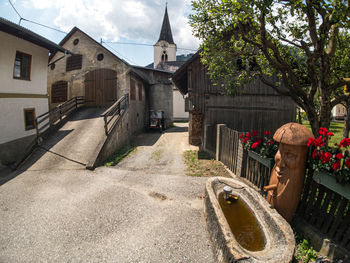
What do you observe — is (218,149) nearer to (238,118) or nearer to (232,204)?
(238,118)

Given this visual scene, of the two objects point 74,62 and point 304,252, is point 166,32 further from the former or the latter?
point 304,252

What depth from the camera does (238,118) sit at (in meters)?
10.2

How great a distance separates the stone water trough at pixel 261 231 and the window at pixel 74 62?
15106 millimetres

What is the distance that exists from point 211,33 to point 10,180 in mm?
9007

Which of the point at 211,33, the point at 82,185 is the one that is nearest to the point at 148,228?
the point at 82,185

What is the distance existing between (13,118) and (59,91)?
21.9 feet

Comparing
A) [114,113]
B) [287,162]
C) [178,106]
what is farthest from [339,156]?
[178,106]

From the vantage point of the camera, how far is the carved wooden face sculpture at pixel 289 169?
347cm

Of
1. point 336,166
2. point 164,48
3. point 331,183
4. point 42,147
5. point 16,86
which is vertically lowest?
point 42,147

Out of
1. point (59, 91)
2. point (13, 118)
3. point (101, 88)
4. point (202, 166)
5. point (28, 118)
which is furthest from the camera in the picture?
point (59, 91)

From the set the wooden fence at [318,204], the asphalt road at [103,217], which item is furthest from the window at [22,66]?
the wooden fence at [318,204]

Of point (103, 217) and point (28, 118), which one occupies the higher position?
point (28, 118)

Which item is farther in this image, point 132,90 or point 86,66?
point 86,66

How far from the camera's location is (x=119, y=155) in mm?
9430
